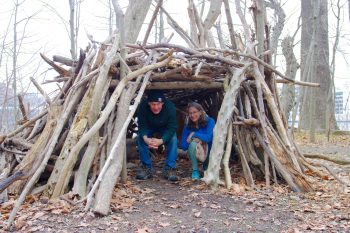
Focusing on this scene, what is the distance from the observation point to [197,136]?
18.6 ft

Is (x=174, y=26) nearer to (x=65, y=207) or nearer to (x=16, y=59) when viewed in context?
(x=65, y=207)

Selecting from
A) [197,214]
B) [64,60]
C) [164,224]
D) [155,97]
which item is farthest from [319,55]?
[164,224]

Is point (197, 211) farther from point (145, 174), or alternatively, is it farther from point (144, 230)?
point (145, 174)

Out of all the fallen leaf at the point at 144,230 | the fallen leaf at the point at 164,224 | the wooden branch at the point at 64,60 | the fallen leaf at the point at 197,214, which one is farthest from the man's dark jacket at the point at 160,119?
the fallen leaf at the point at 144,230

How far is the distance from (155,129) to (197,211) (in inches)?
86.4

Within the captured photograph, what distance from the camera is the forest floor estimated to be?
3664 millimetres

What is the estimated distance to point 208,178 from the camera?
4973 mm

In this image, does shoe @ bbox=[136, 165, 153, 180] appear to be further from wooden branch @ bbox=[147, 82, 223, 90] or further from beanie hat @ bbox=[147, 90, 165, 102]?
wooden branch @ bbox=[147, 82, 223, 90]

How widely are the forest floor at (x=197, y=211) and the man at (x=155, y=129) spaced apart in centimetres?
54

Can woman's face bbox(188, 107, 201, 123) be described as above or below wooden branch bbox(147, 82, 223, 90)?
below

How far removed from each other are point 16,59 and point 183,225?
1225 cm

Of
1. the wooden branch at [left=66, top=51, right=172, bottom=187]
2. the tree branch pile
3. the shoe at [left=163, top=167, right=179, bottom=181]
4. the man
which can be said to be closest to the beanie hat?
the man

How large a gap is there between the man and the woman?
257 millimetres

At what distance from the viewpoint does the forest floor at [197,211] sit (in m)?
3.66
